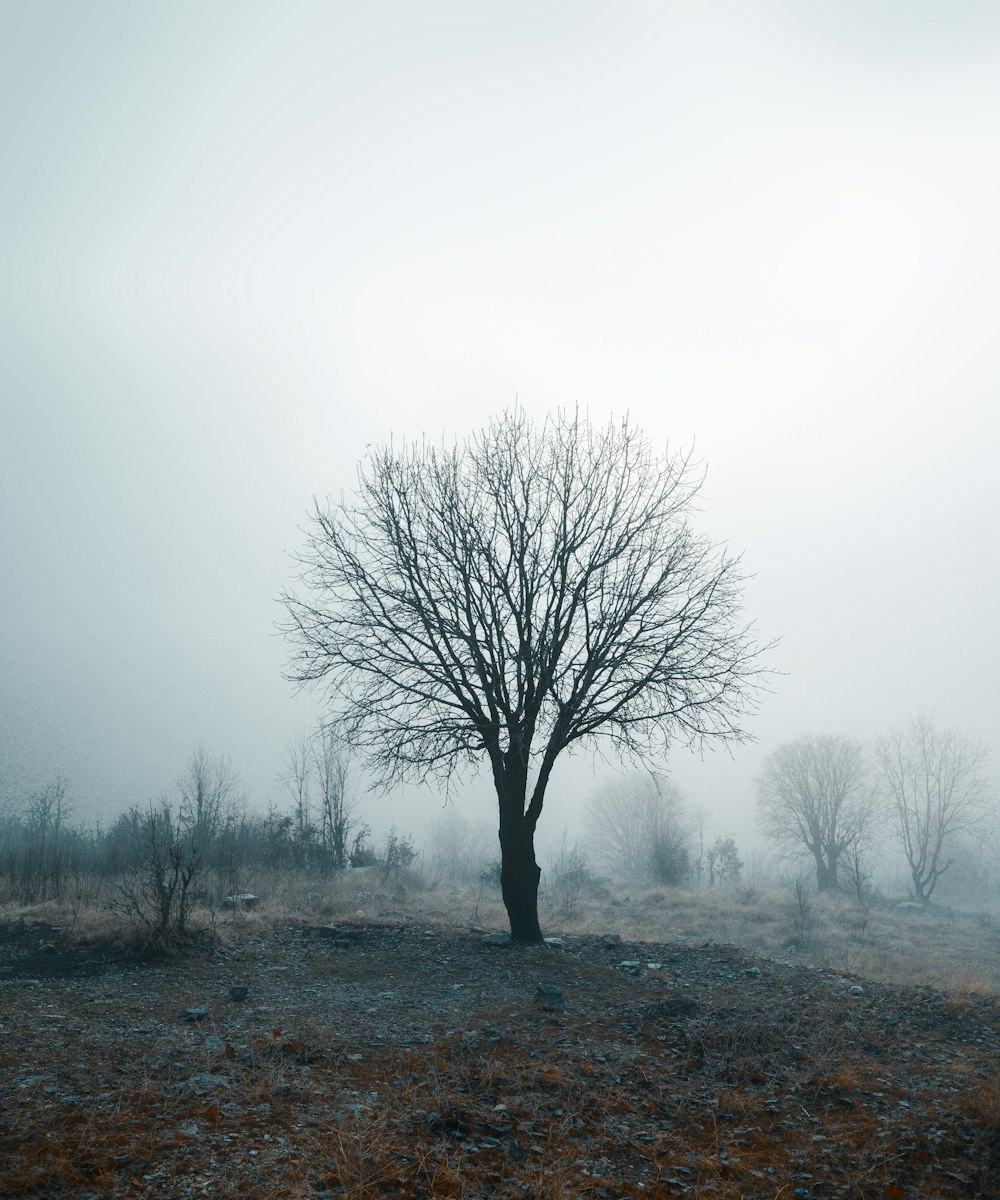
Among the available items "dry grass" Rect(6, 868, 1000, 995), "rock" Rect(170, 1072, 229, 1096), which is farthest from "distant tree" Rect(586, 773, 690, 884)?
"rock" Rect(170, 1072, 229, 1096)

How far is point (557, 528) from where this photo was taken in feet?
41.5

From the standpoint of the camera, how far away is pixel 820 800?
140ft

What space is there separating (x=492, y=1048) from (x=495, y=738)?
5.88m

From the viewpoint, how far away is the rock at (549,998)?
784cm

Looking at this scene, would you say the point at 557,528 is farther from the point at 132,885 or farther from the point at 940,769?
the point at 940,769

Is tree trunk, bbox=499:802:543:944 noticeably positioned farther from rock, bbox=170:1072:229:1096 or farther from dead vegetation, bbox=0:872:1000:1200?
rock, bbox=170:1072:229:1096

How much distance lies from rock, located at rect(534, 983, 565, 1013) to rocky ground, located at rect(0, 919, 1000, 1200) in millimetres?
42

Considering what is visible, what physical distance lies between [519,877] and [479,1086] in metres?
6.59

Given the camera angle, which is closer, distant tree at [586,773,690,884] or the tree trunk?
the tree trunk

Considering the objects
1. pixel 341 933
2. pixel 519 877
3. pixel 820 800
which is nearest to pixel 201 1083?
pixel 341 933

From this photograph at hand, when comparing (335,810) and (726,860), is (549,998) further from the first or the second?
(726,860)

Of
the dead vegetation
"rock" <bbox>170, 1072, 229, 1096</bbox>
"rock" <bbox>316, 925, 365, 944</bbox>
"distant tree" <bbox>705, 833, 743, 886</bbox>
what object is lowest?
"distant tree" <bbox>705, 833, 743, 886</bbox>

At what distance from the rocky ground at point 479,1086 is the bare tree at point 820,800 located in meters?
36.5

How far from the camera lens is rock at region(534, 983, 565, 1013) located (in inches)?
308
